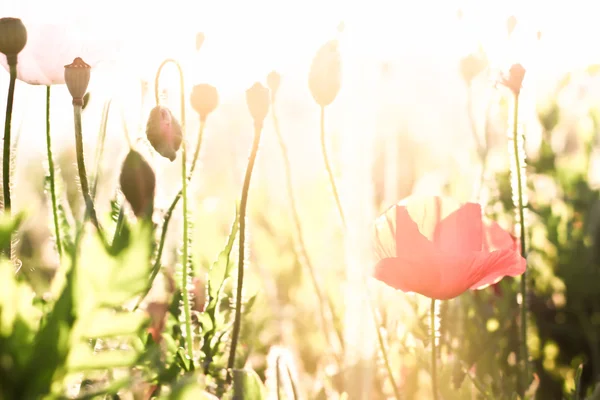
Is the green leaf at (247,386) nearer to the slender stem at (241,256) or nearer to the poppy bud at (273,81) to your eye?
the slender stem at (241,256)

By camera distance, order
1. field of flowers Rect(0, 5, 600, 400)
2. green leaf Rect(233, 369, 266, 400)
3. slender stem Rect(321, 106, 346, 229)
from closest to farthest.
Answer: field of flowers Rect(0, 5, 600, 400) < green leaf Rect(233, 369, 266, 400) < slender stem Rect(321, 106, 346, 229)

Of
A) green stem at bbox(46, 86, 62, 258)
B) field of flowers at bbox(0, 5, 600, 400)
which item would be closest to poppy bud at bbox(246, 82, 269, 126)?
field of flowers at bbox(0, 5, 600, 400)

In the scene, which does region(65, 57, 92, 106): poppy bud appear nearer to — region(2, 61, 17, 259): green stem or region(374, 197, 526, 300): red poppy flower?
region(2, 61, 17, 259): green stem

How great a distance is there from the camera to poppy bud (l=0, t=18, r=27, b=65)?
1.28ft

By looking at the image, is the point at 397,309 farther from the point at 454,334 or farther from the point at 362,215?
the point at 362,215

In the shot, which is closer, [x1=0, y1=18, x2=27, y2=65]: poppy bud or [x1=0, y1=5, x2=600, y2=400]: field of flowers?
[x1=0, y1=5, x2=600, y2=400]: field of flowers

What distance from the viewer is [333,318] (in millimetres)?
519

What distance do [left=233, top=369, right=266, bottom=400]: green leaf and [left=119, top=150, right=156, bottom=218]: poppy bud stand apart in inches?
5.2

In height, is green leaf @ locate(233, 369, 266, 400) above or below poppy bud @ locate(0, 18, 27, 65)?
below

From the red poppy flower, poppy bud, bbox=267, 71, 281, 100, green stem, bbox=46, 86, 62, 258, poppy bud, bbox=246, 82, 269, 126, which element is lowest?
the red poppy flower

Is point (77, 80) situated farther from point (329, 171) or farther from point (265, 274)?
point (265, 274)

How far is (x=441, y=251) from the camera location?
438 mm

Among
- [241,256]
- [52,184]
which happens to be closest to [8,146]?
[52,184]

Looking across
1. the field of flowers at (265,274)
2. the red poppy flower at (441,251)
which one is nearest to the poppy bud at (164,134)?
the field of flowers at (265,274)
